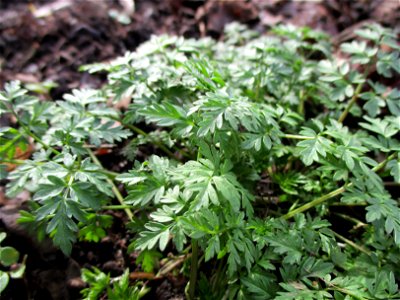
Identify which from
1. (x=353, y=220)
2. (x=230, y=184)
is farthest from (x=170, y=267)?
(x=353, y=220)

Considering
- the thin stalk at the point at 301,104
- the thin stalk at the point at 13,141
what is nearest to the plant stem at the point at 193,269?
the thin stalk at the point at 13,141

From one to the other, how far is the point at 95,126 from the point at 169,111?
1.54ft

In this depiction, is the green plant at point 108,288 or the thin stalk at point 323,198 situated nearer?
the green plant at point 108,288

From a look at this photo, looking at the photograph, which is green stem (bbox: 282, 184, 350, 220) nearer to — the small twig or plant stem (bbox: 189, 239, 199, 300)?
plant stem (bbox: 189, 239, 199, 300)

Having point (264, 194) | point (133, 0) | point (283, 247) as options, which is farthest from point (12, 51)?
point (283, 247)

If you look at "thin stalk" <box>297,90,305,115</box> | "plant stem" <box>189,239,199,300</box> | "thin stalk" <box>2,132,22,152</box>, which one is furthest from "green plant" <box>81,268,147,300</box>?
"thin stalk" <box>297,90,305,115</box>

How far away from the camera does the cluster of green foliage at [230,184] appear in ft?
5.08

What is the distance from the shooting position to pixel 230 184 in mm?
1509

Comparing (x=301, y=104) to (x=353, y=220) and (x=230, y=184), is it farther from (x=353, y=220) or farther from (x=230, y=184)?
(x=230, y=184)

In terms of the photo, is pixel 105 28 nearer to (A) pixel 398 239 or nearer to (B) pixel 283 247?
(B) pixel 283 247

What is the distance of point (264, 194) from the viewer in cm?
205

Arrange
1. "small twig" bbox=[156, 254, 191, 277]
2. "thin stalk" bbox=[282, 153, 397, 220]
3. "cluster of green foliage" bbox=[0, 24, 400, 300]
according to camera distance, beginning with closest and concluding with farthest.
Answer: "cluster of green foliage" bbox=[0, 24, 400, 300]
"thin stalk" bbox=[282, 153, 397, 220]
"small twig" bbox=[156, 254, 191, 277]

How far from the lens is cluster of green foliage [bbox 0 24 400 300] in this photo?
1547mm

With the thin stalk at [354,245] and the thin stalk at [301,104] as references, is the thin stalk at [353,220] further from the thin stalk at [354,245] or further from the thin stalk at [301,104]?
the thin stalk at [301,104]
